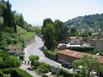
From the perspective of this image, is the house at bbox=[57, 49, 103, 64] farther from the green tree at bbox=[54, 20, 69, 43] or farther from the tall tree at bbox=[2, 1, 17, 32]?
the green tree at bbox=[54, 20, 69, 43]

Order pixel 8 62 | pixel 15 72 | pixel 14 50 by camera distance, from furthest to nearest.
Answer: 1. pixel 14 50
2. pixel 8 62
3. pixel 15 72

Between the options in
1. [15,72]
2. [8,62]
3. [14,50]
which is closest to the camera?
[15,72]

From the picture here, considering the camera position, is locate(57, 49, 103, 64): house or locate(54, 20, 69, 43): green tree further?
locate(54, 20, 69, 43): green tree

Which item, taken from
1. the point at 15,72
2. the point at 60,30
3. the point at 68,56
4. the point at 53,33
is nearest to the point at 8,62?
the point at 15,72

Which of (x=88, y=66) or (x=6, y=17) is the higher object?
(x=6, y=17)

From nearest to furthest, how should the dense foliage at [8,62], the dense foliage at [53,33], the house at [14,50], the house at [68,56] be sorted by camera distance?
the dense foliage at [8,62]
the house at [68,56]
the house at [14,50]
the dense foliage at [53,33]

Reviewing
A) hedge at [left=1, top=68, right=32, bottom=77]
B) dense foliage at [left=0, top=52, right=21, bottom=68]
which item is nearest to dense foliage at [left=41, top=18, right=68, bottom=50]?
dense foliage at [left=0, top=52, right=21, bottom=68]

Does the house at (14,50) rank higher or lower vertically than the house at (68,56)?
higher

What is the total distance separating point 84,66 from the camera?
174ft

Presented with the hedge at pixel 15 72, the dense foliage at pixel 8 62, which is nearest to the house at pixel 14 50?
the dense foliage at pixel 8 62

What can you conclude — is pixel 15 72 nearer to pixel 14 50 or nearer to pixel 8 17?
pixel 14 50

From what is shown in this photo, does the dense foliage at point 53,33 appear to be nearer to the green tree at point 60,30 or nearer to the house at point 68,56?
the green tree at point 60,30

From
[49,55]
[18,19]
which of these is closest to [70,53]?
[49,55]

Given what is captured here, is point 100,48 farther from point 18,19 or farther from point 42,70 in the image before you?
point 18,19
